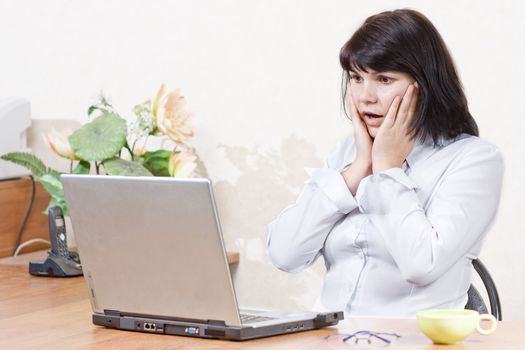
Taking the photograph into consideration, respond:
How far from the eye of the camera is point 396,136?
1.93m

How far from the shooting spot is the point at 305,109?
2.77 m

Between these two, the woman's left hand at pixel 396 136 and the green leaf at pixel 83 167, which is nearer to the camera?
the woman's left hand at pixel 396 136

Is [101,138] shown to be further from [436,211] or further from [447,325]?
[447,325]

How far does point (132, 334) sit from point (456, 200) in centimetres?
68

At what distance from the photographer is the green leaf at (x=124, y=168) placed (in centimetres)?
265

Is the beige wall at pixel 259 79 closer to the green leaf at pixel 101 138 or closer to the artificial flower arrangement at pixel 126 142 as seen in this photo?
the artificial flower arrangement at pixel 126 142

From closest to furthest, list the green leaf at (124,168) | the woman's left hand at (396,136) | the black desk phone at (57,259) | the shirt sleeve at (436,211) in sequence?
the shirt sleeve at (436,211), the woman's left hand at (396,136), the black desk phone at (57,259), the green leaf at (124,168)

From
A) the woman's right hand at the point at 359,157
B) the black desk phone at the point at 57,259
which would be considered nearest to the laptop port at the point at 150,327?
the woman's right hand at the point at 359,157

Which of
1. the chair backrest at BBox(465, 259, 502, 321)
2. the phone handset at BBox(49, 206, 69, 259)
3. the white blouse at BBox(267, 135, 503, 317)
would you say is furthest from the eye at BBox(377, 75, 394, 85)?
the phone handset at BBox(49, 206, 69, 259)

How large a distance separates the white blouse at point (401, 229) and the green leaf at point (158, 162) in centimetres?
80

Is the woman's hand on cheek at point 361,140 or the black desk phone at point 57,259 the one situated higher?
the woman's hand on cheek at point 361,140

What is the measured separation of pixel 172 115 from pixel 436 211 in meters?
1.08

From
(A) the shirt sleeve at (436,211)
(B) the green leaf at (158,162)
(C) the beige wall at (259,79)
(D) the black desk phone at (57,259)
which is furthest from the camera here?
(B) the green leaf at (158,162)

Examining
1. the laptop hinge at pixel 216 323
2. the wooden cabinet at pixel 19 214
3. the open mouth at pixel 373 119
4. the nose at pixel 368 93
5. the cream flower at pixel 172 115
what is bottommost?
the wooden cabinet at pixel 19 214
